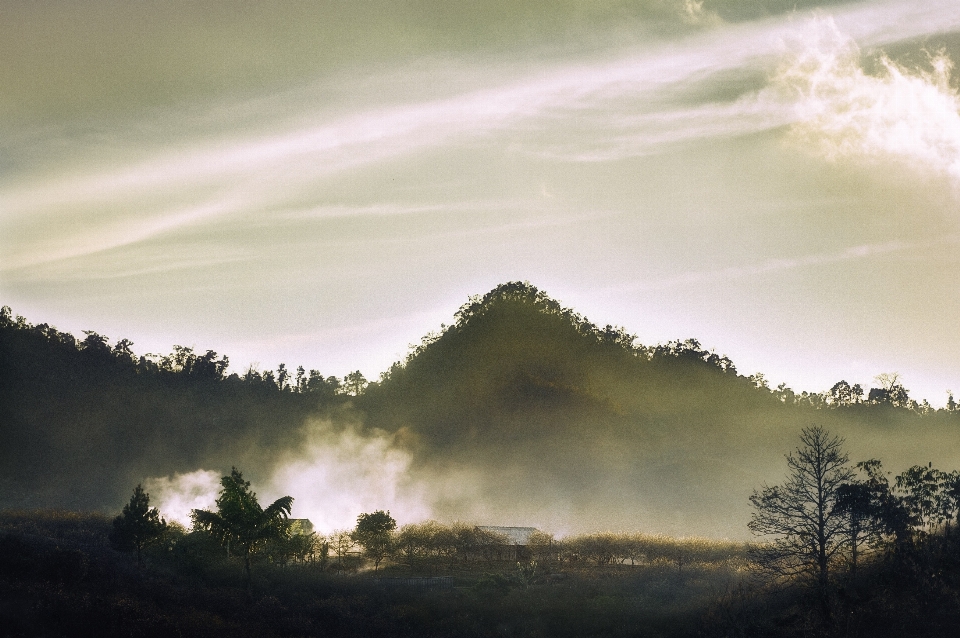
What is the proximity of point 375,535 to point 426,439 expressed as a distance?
108572mm

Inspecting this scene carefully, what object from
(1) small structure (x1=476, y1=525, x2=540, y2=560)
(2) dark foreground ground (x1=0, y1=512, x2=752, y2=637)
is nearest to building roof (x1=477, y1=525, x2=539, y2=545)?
(1) small structure (x1=476, y1=525, x2=540, y2=560)

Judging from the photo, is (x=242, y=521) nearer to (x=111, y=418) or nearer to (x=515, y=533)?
(x=515, y=533)

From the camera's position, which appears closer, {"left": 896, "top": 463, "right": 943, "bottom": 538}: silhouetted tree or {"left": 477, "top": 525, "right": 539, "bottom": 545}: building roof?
{"left": 896, "top": 463, "right": 943, "bottom": 538}: silhouetted tree

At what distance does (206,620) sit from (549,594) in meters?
25.7

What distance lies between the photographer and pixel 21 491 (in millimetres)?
127875

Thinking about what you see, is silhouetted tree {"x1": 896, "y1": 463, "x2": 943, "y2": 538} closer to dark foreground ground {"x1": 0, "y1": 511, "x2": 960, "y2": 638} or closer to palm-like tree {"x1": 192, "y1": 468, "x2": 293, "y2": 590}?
dark foreground ground {"x1": 0, "y1": 511, "x2": 960, "y2": 638}

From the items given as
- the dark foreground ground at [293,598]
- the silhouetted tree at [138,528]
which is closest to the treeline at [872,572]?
the dark foreground ground at [293,598]

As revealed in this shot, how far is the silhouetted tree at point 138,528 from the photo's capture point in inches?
2218

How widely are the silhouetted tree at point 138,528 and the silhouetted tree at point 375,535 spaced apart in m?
18.0

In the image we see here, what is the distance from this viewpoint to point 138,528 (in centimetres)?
5628

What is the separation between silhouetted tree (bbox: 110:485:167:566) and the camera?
56344 mm

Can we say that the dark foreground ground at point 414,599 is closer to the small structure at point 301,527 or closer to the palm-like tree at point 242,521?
the palm-like tree at point 242,521

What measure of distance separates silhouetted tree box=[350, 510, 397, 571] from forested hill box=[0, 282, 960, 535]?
227 ft

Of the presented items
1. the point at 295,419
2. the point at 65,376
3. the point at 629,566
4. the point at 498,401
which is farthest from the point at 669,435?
the point at 65,376
